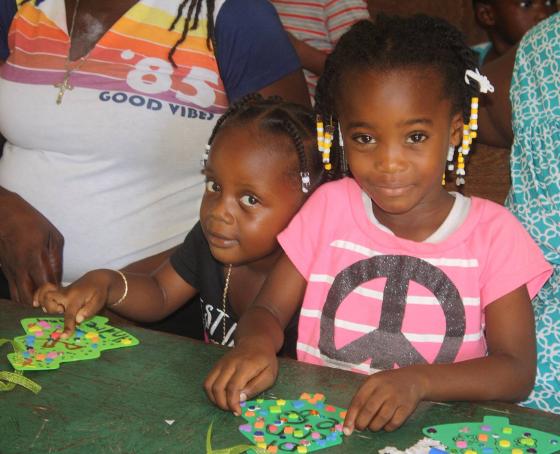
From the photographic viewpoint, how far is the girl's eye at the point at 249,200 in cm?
161

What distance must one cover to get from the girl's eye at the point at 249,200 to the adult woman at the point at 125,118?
38cm

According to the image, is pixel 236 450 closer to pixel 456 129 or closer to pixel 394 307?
pixel 394 307

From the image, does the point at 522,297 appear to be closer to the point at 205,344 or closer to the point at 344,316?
the point at 344,316

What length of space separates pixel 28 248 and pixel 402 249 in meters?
0.88

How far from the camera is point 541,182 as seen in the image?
5.20ft

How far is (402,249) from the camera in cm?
149

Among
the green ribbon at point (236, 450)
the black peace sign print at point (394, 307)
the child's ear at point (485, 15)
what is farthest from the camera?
the child's ear at point (485, 15)

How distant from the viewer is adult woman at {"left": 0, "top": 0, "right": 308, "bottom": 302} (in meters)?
1.90

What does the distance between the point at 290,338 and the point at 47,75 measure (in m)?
0.88

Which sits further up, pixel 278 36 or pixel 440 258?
pixel 278 36

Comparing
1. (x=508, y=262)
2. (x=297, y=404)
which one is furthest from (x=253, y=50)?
(x=297, y=404)

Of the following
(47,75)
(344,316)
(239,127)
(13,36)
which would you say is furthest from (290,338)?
(13,36)

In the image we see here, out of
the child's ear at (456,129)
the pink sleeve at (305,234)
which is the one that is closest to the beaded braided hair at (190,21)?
the pink sleeve at (305,234)

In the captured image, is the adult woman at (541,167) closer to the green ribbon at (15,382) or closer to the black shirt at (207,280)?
the black shirt at (207,280)
